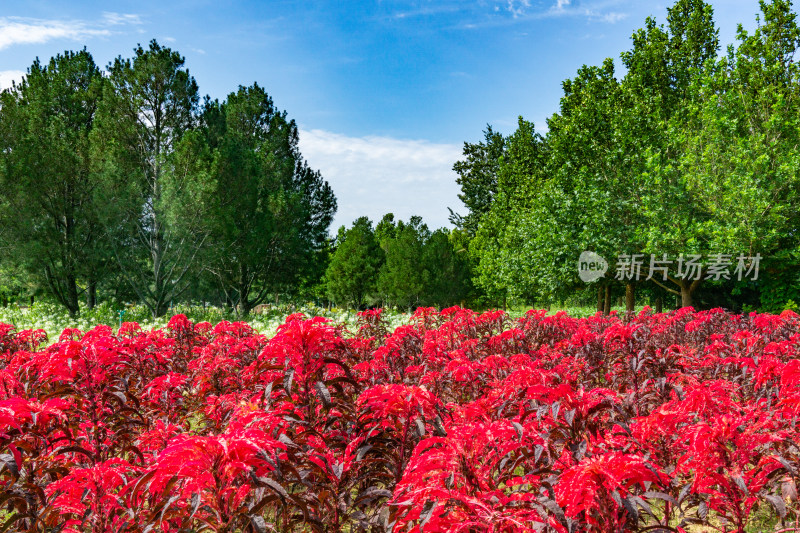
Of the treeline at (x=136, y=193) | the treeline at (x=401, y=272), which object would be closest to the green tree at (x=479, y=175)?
the treeline at (x=401, y=272)

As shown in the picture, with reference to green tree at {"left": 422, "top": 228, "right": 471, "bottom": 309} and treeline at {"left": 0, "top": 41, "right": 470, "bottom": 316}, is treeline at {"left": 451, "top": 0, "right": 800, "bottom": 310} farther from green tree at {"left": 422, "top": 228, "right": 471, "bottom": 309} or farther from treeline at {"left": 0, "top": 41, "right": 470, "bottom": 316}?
treeline at {"left": 0, "top": 41, "right": 470, "bottom": 316}

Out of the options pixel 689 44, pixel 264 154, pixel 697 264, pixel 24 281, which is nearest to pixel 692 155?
pixel 697 264

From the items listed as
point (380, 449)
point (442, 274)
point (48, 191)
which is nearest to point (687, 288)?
point (442, 274)

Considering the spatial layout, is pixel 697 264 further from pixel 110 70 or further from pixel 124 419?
pixel 110 70

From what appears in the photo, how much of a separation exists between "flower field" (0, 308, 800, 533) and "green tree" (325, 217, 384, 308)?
26.6 metres

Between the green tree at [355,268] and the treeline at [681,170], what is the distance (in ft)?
41.8

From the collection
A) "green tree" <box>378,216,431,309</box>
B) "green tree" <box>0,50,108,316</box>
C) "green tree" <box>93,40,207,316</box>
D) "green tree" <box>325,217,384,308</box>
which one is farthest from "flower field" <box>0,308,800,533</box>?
"green tree" <box>325,217,384,308</box>

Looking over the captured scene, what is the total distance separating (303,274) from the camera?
24250mm

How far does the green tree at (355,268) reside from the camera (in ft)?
103

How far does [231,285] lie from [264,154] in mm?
6297

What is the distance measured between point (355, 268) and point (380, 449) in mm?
29121

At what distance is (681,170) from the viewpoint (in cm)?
1560

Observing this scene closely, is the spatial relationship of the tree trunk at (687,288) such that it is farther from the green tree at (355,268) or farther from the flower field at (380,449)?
the green tree at (355,268)

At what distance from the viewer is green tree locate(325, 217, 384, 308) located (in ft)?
103
